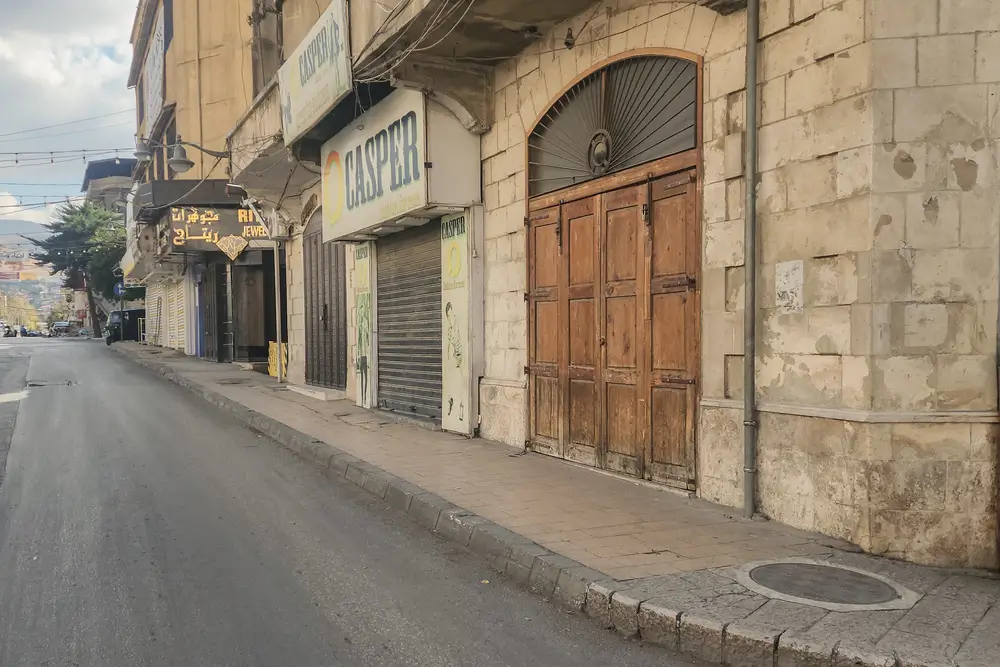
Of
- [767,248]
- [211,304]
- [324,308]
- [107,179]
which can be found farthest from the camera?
[107,179]

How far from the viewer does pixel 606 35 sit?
7.16 meters

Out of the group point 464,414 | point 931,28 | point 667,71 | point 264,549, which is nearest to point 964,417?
point 931,28

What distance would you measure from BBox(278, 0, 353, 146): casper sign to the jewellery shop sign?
11.1m

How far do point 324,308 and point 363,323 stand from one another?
2865mm

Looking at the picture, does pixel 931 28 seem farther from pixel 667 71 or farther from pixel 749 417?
pixel 749 417

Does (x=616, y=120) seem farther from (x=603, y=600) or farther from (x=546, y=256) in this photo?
(x=603, y=600)

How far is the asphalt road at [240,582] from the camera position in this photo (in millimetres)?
3605

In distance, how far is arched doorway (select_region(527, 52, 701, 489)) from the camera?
6324 millimetres

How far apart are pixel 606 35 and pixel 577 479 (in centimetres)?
421

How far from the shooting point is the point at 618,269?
7.02 meters

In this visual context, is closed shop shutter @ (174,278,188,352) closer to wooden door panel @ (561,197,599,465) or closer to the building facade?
the building facade

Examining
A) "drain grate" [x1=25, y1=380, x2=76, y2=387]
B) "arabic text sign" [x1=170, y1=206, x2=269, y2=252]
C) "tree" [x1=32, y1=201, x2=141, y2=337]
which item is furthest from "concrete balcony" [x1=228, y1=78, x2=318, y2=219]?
"tree" [x1=32, y1=201, x2=141, y2=337]

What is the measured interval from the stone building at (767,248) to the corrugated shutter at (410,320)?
2.09 meters

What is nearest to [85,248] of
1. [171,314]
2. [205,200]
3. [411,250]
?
[171,314]
